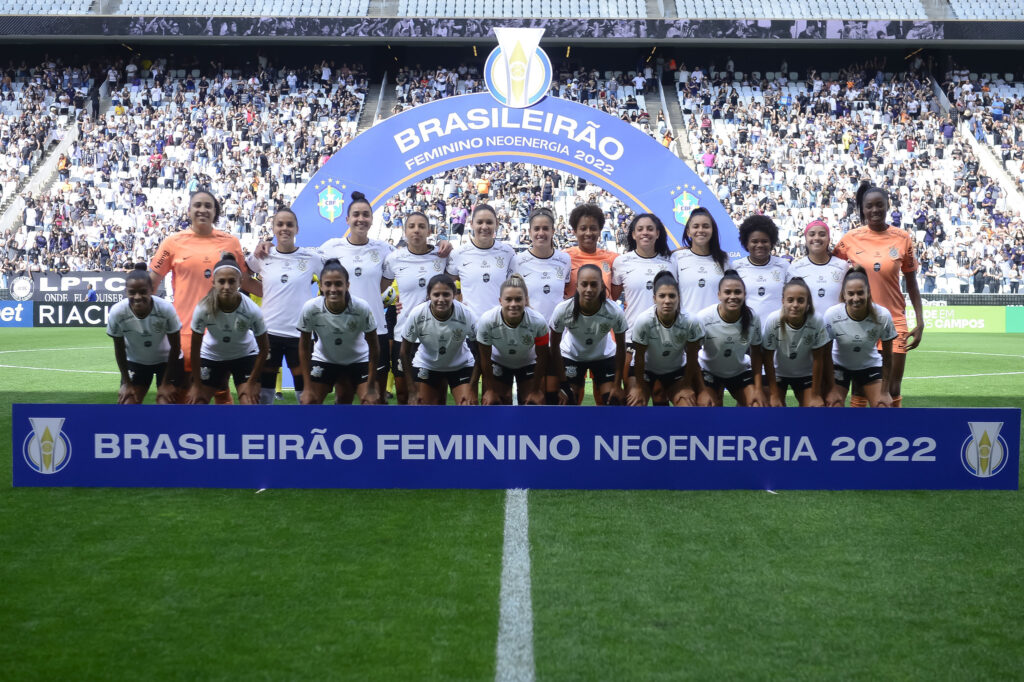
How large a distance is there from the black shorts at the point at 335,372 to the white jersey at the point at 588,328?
1341 millimetres

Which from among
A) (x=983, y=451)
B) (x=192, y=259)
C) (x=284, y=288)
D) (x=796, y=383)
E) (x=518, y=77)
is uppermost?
(x=518, y=77)

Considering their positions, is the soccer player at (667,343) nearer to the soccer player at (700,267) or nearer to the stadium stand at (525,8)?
the soccer player at (700,267)

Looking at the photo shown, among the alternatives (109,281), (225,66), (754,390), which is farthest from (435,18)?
(754,390)

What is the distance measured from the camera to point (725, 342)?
629 cm

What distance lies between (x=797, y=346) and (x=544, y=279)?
1.85m

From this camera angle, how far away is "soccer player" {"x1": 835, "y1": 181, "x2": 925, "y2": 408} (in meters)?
7.05

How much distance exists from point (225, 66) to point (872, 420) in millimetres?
31718

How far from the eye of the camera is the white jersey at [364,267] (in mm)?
7379

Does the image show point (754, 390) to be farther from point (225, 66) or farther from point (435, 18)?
point (225, 66)

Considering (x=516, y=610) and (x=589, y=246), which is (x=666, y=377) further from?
(x=516, y=610)

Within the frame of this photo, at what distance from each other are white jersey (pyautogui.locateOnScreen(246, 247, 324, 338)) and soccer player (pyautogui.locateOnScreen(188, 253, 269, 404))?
0.51m

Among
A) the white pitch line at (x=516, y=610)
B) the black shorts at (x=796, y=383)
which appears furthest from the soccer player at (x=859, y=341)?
the white pitch line at (x=516, y=610)

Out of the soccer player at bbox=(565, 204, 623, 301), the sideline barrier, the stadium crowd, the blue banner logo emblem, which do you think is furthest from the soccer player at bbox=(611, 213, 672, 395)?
the stadium crowd

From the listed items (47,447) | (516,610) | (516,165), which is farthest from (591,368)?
(516,165)
